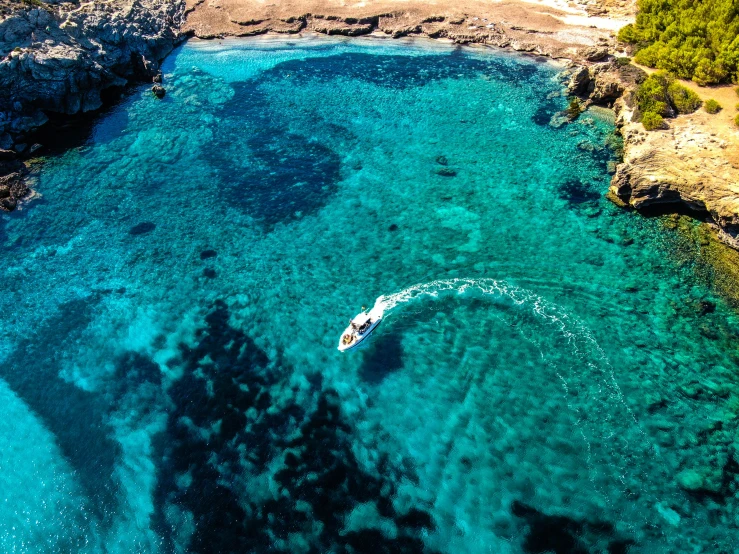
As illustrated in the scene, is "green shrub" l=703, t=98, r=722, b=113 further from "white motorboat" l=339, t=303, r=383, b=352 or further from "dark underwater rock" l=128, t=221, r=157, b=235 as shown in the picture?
"dark underwater rock" l=128, t=221, r=157, b=235

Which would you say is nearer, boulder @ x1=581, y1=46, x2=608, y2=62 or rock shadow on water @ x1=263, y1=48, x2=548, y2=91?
boulder @ x1=581, y1=46, x2=608, y2=62

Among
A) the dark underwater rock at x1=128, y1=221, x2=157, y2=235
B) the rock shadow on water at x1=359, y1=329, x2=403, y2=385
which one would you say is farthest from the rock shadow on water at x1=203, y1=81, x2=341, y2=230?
the rock shadow on water at x1=359, y1=329, x2=403, y2=385

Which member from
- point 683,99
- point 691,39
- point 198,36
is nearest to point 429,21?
point 691,39

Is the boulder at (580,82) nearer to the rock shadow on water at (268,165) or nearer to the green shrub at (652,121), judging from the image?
the green shrub at (652,121)

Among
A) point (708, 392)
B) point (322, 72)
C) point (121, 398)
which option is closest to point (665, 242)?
point (708, 392)

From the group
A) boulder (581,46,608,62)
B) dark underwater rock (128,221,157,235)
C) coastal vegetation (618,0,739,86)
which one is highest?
coastal vegetation (618,0,739,86)

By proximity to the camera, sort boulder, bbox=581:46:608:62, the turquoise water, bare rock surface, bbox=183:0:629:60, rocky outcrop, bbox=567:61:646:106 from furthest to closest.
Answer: bare rock surface, bbox=183:0:629:60
boulder, bbox=581:46:608:62
rocky outcrop, bbox=567:61:646:106
the turquoise water

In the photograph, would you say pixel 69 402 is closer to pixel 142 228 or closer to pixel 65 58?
pixel 142 228
